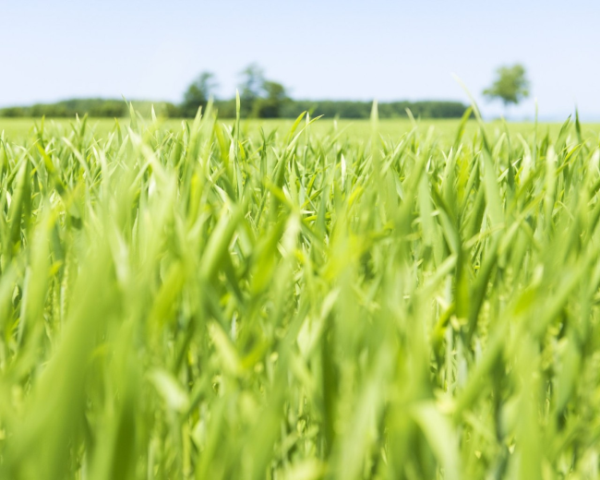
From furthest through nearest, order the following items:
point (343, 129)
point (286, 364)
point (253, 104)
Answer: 1. point (253, 104)
2. point (343, 129)
3. point (286, 364)

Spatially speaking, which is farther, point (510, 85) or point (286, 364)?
point (510, 85)

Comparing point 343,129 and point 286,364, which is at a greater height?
point 343,129

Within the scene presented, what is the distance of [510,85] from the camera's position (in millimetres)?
45219

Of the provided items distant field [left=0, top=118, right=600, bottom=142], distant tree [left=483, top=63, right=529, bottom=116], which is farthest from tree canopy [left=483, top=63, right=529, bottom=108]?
distant field [left=0, top=118, right=600, bottom=142]

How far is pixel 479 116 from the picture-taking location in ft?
2.29

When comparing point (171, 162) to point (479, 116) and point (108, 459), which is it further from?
point (108, 459)

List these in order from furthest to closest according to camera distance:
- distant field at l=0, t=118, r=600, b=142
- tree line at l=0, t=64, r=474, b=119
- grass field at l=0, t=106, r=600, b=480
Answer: tree line at l=0, t=64, r=474, b=119 → distant field at l=0, t=118, r=600, b=142 → grass field at l=0, t=106, r=600, b=480

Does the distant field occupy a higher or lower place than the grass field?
higher

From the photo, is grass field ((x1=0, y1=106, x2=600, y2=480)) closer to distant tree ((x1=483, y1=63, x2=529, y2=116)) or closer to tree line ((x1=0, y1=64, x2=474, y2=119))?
tree line ((x1=0, y1=64, x2=474, y2=119))

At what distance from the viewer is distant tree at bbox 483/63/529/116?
148 feet

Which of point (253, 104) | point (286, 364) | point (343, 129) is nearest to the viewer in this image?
point (286, 364)

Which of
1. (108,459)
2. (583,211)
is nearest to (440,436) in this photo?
(108,459)

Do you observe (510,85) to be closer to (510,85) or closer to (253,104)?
(510,85)

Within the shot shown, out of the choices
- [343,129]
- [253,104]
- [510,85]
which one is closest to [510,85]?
[510,85]
